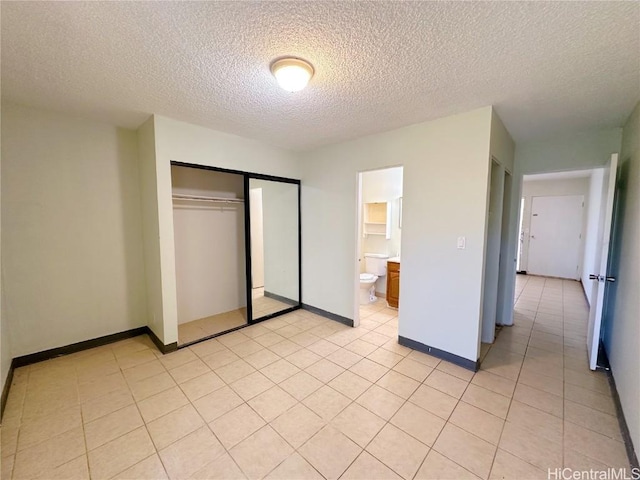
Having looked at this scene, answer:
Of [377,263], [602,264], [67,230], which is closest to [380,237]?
[377,263]

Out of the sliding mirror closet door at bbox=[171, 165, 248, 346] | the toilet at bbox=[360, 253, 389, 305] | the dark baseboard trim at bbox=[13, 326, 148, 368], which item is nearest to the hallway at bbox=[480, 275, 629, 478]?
the toilet at bbox=[360, 253, 389, 305]

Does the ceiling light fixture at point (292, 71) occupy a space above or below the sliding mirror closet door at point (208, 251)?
above

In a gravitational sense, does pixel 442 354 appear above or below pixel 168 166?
below

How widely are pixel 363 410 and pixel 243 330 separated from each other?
1996mm

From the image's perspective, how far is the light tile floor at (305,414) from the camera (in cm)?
158

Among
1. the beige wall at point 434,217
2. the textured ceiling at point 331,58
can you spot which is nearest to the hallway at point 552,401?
the beige wall at point 434,217

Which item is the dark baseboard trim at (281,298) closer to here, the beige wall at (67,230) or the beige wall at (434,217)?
the beige wall at (434,217)

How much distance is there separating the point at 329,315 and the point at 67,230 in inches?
129

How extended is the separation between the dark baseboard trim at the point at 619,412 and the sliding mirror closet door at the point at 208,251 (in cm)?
365

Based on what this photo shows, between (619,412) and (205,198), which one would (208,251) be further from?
(619,412)

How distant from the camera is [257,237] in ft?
13.9

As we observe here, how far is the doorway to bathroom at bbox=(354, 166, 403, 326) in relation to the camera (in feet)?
14.4

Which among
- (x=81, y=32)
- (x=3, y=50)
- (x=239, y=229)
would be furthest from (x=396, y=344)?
(x=3, y=50)

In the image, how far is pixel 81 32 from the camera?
146 cm
